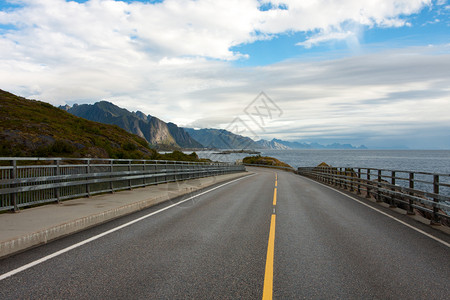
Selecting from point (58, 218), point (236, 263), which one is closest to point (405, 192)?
point (236, 263)

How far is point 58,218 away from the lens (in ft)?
25.9

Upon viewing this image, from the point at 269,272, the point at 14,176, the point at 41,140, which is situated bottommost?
the point at 269,272

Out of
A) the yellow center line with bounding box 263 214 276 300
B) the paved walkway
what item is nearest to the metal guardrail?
the paved walkway

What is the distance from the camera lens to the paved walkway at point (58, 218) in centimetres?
617

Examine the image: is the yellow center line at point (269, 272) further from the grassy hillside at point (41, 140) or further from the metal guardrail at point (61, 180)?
the grassy hillside at point (41, 140)

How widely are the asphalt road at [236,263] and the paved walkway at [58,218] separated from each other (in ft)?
1.19

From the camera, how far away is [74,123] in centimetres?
4666

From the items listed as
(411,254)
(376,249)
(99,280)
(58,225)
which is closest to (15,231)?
(58,225)

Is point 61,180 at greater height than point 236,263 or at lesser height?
greater

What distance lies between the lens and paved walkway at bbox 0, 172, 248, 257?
20.2ft

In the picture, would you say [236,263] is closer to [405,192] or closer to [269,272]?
[269,272]

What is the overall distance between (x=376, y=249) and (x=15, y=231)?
7.12 metres

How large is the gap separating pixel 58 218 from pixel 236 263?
4889 mm

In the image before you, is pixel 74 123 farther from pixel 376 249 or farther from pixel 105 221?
pixel 376 249
